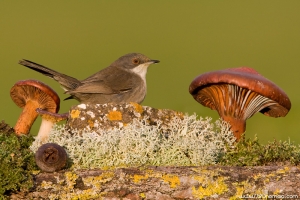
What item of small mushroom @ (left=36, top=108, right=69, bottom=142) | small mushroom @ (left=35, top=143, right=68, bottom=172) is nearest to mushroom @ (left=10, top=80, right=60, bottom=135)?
small mushroom @ (left=36, top=108, right=69, bottom=142)

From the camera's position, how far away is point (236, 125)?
8492 millimetres

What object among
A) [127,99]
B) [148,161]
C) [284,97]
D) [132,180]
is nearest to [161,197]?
[132,180]

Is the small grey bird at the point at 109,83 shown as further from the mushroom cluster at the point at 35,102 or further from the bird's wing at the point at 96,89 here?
the mushroom cluster at the point at 35,102

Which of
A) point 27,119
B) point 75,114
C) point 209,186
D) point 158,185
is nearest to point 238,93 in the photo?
point 75,114

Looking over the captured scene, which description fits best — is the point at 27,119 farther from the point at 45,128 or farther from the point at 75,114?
the point at 75,114

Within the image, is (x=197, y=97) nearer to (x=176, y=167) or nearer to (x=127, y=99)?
(x=127, y=99)

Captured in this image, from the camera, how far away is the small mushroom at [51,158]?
620 cm

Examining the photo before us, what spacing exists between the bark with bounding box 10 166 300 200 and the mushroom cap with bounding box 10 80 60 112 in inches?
112

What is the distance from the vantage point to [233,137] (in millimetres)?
8148

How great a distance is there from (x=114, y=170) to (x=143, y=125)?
1.29 meters

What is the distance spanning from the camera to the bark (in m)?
5.88

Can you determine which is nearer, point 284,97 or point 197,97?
point 284,97

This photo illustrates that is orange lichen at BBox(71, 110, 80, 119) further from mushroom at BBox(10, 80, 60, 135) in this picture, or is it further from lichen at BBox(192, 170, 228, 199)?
lichen at BBox(192, 170, 228, 199)

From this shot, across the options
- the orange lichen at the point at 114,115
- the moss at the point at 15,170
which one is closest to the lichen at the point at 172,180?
the moss at the point at 15,170
